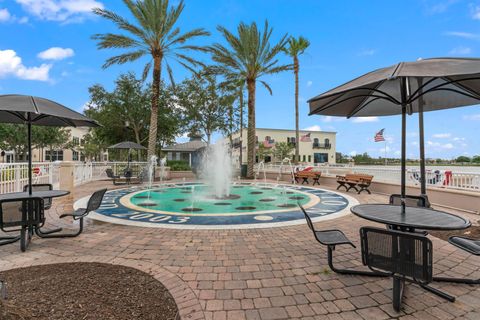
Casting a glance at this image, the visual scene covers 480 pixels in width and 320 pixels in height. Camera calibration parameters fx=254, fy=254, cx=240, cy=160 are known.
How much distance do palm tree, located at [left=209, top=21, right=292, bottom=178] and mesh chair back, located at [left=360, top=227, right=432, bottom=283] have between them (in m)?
16.1

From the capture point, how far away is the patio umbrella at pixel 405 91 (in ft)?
8.28

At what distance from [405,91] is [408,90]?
108 centimetres

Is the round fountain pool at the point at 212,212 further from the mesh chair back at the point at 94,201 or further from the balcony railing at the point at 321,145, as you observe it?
the balcony railing at the point at 321,145

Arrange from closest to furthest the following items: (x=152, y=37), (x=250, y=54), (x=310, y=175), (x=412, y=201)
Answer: (x=412, y=201), (x=310, y=175), (x=152, y=37), (x=250, y=54)

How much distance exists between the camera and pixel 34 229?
461cm

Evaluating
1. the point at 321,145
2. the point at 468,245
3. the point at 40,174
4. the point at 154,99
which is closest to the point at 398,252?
the point at 468,245

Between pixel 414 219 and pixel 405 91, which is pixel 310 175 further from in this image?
pixel 414 219

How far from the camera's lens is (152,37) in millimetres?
15305

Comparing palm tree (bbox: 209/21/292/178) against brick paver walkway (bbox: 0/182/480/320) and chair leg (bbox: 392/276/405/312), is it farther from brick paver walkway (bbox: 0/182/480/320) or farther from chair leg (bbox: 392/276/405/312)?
chair leg (bbox: 392/276/405/312)

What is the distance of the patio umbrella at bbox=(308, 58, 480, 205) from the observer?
2524mm

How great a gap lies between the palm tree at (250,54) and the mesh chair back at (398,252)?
16.1 metres

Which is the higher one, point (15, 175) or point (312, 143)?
point (312, 143)

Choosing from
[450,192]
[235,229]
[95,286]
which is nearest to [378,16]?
[450,192]

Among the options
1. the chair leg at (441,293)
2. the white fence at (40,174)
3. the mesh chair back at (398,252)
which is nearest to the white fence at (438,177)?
the chair leg at (441,293)
